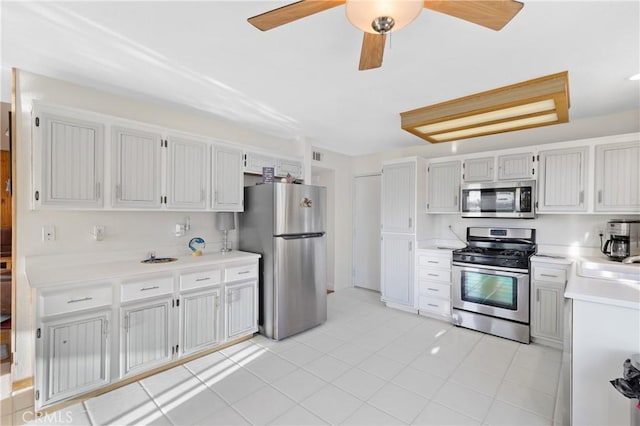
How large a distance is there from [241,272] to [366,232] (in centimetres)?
277

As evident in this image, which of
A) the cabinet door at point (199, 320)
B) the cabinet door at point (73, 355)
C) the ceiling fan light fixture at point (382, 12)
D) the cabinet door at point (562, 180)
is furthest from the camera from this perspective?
the cabinet door at point (562, 180)

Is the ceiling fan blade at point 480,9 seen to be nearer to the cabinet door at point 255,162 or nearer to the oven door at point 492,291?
the cabinet door at point 255,162

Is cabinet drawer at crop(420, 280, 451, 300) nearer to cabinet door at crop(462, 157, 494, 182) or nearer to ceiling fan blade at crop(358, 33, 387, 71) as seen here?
cabinet door at crop(462, 157, 494, 182)

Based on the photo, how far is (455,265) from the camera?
365cm

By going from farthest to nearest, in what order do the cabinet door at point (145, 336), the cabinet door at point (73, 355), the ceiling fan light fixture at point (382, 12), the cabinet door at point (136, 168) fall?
the cabinet door at point (136, 168) → the cabinet door at point (145, 336) → the cabinet door at point (73, 355) → the ceiling fan light fixture at point (382, 12)

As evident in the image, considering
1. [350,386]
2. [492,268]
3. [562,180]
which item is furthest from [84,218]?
[562,180]

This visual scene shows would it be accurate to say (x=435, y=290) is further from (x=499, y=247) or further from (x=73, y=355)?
(x=73, y=355)

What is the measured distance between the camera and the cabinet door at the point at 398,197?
13.4 ft

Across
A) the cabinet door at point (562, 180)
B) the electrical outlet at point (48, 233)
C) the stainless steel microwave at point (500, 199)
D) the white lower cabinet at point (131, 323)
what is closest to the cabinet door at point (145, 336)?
the white lower cabinet at point (131, 323)

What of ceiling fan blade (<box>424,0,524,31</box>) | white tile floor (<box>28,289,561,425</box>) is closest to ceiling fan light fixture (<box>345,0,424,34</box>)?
ceiling fan blade (<box>424,0,524,31</box>)

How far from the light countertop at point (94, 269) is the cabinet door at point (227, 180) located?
635mm

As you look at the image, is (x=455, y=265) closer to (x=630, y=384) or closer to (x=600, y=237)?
(x=600, y=237)

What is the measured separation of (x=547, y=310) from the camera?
3037 mm

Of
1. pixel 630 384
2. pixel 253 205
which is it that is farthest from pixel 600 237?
pixel 253 205
